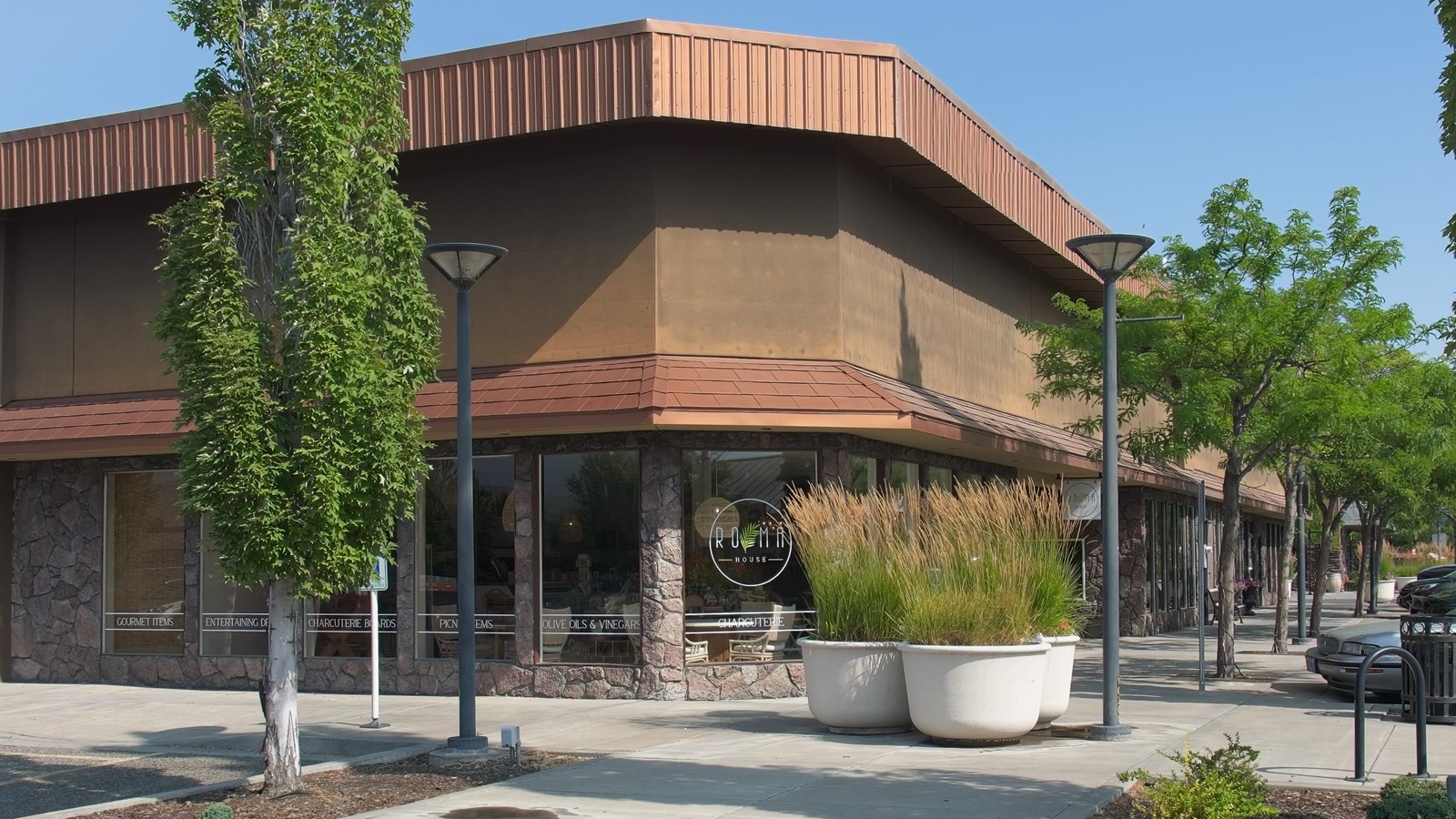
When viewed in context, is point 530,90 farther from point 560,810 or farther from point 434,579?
point 560,810

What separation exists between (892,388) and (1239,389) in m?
4.37

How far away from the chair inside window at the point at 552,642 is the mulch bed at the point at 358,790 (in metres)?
4.47

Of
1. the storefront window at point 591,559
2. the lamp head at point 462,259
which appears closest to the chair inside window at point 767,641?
the storefront window at point 591,559

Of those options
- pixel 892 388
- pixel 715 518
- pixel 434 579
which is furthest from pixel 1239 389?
pixel 434 579

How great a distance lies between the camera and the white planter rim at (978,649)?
11.5m

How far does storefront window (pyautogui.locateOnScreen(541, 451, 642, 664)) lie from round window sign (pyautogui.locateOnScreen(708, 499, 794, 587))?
3.11 ft

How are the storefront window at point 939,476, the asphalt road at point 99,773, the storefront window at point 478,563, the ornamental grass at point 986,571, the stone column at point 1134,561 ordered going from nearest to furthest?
the asphalt road at point 99,773 → the ornamental grass at point 986,571 → the storefront window at point 478,563 → the storefront window at point 939,476 → the stone column at point 1134,561

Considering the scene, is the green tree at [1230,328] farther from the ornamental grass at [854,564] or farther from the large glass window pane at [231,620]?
the large glass window pane at [231,620]

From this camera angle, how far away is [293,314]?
10.0 m

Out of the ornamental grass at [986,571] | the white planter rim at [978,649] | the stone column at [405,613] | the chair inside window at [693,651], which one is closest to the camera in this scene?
the white planter rim at [978,649]

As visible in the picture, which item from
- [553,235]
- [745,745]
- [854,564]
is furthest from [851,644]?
[553,235]

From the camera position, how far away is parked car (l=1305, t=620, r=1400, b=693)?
50.0ft

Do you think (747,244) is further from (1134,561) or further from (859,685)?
(1134,561)

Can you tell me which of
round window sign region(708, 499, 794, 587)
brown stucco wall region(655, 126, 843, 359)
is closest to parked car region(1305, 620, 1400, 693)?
round window sign region(708, 499, 794, 587)
